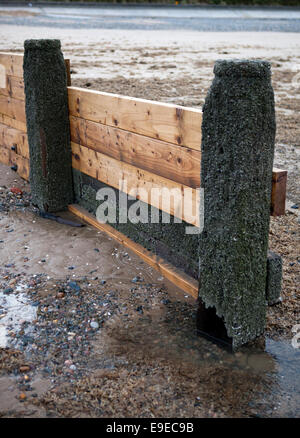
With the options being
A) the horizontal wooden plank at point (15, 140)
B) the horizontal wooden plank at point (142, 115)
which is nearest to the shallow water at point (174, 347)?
the horizontal wooden plank at point (142, 115)

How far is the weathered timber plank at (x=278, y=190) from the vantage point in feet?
9.36

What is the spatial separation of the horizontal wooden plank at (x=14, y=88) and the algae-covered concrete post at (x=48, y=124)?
1.90 feet

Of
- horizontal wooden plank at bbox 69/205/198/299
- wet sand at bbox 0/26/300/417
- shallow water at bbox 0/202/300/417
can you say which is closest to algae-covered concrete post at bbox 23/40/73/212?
wet sand at bbox 0/26/300/417

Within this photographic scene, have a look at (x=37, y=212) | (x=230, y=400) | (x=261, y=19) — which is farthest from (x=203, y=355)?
(x=261, y=19)

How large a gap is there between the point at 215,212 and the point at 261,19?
92.7ft

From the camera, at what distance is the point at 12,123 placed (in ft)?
19.7

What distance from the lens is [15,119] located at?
5.87 meters

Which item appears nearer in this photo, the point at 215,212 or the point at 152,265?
the point at 215,212

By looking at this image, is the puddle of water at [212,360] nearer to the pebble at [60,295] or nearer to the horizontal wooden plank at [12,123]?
the pebble at [60,295]

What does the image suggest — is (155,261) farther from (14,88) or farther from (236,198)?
(14,88)

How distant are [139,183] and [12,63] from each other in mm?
2561

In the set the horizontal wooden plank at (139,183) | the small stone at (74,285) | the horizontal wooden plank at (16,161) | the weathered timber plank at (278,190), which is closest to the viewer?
the weathered timber plank at (278,190)

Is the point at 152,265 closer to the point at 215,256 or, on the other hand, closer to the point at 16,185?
the point at 215,256

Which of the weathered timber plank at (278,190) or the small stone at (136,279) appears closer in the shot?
the weathered timber plank at (278,190)
